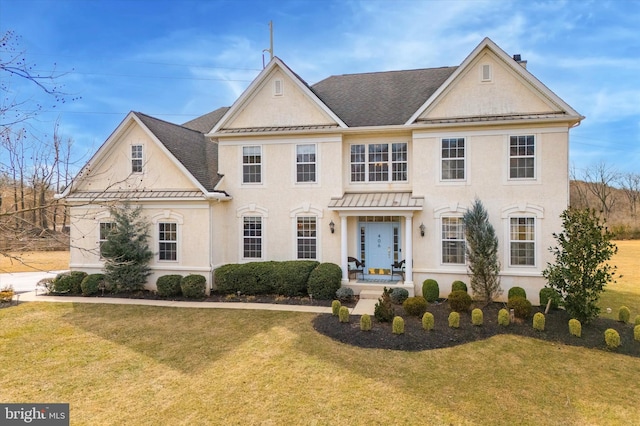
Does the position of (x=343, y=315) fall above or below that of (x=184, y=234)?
below

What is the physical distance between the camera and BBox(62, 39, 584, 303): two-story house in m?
13.2

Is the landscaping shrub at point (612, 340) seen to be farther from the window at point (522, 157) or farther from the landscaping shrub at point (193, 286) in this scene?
the landscaping shrub at point (193, 286)

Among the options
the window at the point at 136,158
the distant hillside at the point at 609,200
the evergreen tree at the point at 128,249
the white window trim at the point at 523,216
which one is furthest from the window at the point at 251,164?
the distant hillside at the point at 609,200

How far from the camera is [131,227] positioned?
48.4ft

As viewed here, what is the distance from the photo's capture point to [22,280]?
18375 mm

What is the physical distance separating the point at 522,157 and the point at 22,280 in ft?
80.7

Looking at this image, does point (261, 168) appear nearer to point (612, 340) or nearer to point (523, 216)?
point (523, 216)

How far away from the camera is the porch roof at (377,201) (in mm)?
13594

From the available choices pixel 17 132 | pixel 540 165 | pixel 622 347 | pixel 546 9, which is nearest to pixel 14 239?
pixel 17 132

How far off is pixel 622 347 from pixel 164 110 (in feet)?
97.1

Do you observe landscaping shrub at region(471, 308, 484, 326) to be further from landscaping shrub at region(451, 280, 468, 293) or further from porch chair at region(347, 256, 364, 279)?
porch chair at region(347, 256, 364, 279)

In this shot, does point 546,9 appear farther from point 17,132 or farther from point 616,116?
point 616,116

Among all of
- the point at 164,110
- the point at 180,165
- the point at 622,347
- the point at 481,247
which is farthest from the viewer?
the point at 164,110

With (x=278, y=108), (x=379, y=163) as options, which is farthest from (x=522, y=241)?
(x=278, y=108)
